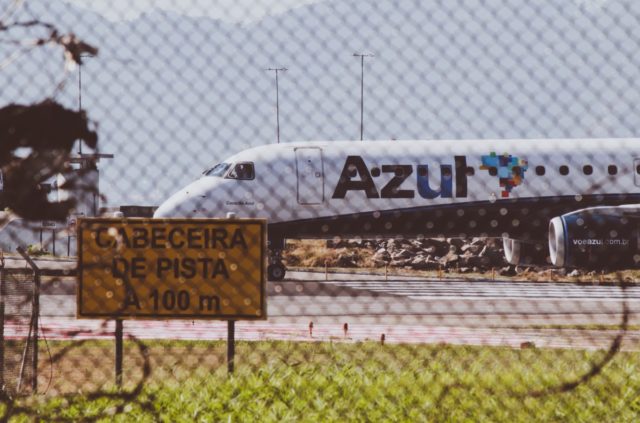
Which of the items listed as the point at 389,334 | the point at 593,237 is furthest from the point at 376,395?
the point at 593,237

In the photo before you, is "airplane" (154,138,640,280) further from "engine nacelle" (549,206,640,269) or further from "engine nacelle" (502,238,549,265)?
"engine nacelle" (549,206,640,269)

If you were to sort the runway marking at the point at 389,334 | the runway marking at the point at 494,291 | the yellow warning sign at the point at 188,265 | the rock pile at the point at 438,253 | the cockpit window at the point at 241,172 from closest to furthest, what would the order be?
the yellow warning sign at the point at 188,265 < the runway marking at the point at 389,334 < the runway marking at the point at 494,291 < the cockpit window at the point at 241,172 < the rock pile at the point at 438,253

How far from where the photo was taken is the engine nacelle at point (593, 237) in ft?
54.7

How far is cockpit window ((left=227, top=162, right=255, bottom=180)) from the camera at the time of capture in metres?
21.8

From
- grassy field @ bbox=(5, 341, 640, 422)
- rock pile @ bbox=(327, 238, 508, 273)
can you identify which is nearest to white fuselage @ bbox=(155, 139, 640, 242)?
grassy field @ bbox=(5, 341, 640, 422)

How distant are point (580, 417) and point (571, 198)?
1643cm

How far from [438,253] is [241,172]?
19935 millimetres

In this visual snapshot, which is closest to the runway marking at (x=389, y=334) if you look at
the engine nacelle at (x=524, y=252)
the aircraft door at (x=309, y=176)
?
the aircraft door at (x=309, y=176)

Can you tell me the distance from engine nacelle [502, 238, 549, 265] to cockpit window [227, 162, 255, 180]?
21.7 ft

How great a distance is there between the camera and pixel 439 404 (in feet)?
21.5

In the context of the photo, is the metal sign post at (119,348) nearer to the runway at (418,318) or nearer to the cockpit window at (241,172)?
the runway at (418,318)

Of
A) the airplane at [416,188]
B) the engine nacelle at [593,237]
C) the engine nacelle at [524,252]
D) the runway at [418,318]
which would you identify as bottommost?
the runway at [418,318]

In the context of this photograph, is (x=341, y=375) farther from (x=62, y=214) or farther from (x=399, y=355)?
(x=62, y=214)

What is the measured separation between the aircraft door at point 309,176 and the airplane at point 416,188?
0.08 feet
